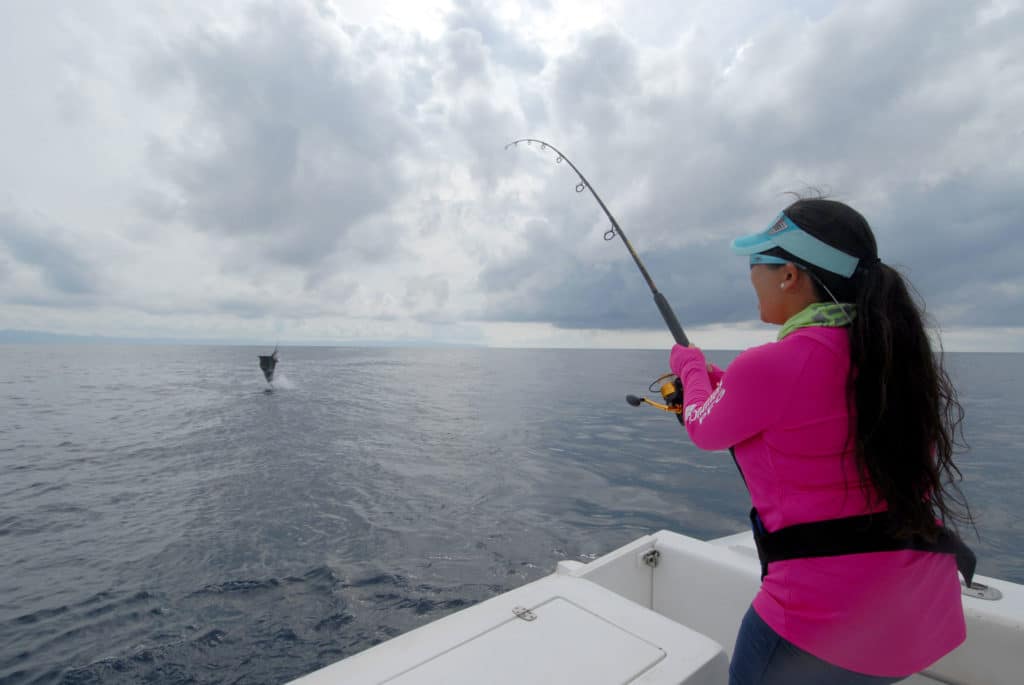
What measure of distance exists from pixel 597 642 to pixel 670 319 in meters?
2.12

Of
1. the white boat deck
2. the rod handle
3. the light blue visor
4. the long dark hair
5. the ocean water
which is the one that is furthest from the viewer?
the ocean water

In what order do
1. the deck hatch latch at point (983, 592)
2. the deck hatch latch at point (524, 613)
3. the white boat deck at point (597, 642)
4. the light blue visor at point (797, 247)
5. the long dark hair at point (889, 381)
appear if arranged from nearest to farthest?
the long dark hair at point (889, 381)
the light blue visor at point (797, 247)
the white boat deck at point (597, 642)
the deck hatch latch at point (524, 613)
the deck hatch latch at point (983, 592)

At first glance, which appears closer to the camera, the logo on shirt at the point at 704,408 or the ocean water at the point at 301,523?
the logo on shirt at the point at 704,408

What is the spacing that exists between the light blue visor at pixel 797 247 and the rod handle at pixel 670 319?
164 centimetres

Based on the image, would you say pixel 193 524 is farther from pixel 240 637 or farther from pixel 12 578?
Result: pixel 240 637

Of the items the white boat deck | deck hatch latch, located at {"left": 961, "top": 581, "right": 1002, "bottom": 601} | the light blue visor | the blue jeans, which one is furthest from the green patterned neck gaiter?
deck hatch latch, located at {"left": 961, "top": 581, "right": 1002, "bottom": 601}

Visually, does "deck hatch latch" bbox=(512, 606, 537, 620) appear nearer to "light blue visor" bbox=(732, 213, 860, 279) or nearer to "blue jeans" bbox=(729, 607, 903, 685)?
"blue jeans" bbox=(729, 607, 903, 685)

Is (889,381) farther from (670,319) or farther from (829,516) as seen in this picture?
(670,319)

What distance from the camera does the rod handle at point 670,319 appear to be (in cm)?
328

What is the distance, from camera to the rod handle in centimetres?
328

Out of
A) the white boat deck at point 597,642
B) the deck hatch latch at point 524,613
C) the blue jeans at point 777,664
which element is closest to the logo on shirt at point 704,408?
the blue jeans at point 777,664

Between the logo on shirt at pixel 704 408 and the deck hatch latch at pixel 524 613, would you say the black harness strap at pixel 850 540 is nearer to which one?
the logo on shirt at pixel 704 408

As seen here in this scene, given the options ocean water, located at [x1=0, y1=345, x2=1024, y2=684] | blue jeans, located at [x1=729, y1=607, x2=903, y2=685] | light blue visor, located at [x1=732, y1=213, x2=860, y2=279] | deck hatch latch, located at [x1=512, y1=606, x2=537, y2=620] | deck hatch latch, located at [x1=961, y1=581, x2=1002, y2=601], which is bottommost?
ocean water, located at [x1=0, y1=345, x2=1024, y2=684]

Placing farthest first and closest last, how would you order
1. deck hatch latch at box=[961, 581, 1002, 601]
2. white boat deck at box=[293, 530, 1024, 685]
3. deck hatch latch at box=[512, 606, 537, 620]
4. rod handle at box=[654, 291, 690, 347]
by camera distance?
rod handle at box=[654, 291, 690, 347]
deck hatch latch at box=[961, 581, 1002, 601]
deck hatch latch at box=[512, 606, 537, 620]
white boat deck at box=[293, 530, 1024, 685]
